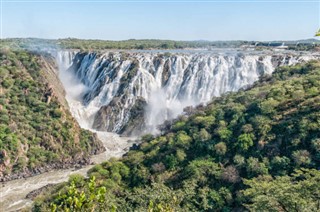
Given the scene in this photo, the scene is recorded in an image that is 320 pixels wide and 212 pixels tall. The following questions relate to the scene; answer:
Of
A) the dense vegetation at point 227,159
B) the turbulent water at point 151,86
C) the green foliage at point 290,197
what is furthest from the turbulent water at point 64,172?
the green foliage at point 290,197

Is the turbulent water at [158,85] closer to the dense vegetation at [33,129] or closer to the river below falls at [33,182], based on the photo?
the river below falls at [33,182]

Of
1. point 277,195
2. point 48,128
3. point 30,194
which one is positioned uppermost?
point 277,195

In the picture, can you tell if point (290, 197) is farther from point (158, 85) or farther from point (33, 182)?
point (158, 85)

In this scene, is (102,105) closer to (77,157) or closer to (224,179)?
(77,157)

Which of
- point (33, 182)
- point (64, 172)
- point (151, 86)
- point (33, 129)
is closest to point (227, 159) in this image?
point (64, 172)

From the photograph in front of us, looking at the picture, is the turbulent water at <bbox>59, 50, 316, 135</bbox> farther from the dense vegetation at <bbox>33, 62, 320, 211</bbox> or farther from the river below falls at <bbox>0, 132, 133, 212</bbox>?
the dense vegetation at <bbox>33, 62, 320, 211</bbox>

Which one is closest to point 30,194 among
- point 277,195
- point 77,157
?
point 77,157
